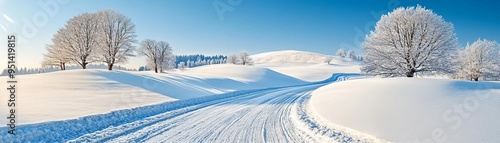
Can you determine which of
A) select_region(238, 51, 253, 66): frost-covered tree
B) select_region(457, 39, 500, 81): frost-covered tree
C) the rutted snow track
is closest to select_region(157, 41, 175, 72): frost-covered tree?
select_region(238, 51, 253, 66): frost-covered tree

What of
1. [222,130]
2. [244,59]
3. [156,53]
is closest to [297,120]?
[222,130]

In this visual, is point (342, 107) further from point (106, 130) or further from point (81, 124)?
point (81, 124)

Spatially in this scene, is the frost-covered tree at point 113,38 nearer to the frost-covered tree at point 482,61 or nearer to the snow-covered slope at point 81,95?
the snow-covered slope at point 81,95

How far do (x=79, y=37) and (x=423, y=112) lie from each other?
122 feet

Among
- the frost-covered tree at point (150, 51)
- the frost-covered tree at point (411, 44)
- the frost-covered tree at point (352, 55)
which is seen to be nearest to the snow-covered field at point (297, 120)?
the frost-covered tree at point (411, 44)

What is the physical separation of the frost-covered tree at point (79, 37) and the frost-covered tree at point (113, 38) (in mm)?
824

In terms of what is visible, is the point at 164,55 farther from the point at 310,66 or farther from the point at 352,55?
the point at 352,55

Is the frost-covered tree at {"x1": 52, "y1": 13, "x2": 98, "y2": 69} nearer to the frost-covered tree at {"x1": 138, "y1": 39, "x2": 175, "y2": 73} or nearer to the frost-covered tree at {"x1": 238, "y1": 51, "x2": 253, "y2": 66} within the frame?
the frost-covered tree at {"x1": 138, "y1": 39, "x2": 175, "y2": 73}

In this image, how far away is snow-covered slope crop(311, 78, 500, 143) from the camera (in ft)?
21.4

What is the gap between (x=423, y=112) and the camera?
823cm

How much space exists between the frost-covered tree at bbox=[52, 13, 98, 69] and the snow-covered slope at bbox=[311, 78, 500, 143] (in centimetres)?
3305

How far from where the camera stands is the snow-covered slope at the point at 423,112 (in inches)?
257

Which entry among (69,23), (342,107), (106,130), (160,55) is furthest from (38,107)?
(160,55)

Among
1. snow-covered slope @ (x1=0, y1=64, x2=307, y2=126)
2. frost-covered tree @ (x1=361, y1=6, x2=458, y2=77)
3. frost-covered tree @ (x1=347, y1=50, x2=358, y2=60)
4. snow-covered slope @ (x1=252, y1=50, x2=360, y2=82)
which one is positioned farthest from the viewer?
frost-covered tree @ (x1=347, y1=50, x2=358, y2=60)
